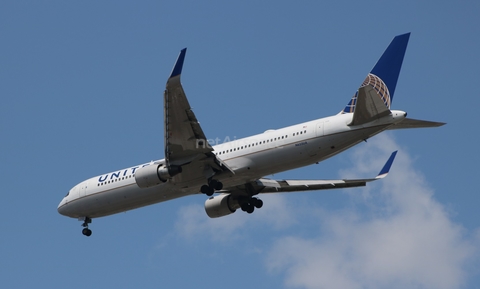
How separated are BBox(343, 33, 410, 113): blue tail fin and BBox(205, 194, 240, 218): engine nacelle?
28.7 ft

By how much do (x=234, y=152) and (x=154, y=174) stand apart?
12.4ft

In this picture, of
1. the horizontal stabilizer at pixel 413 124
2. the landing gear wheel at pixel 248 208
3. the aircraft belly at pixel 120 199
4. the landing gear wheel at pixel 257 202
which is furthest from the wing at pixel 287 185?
the horizontal stabilizer at pixel 413 124

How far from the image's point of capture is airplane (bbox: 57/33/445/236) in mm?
32250

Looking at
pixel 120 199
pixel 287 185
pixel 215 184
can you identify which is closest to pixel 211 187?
pixel 215 184

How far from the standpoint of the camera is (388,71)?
35219 mm

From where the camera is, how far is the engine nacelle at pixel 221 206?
134ft

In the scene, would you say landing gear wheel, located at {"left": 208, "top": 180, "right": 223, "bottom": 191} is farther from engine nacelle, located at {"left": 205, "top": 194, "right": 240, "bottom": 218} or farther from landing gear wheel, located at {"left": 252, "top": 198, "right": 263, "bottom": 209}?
engine nacelle, located at {"left": 205, "top": 194, "right": 240, "bottom": 218}

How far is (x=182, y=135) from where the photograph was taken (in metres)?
33.7

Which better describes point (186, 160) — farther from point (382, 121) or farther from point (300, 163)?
point (382, 121)

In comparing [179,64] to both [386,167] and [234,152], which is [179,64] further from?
[386,167]

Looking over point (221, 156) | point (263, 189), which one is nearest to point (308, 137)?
point (221, 156)

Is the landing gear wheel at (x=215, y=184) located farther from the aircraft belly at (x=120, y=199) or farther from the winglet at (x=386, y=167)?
the winglet at (x=386, y=167)

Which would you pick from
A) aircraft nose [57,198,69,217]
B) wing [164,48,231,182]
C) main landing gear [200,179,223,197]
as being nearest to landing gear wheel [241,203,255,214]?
main landing gear [200,179,223,197]

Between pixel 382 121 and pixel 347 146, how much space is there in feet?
6.86
